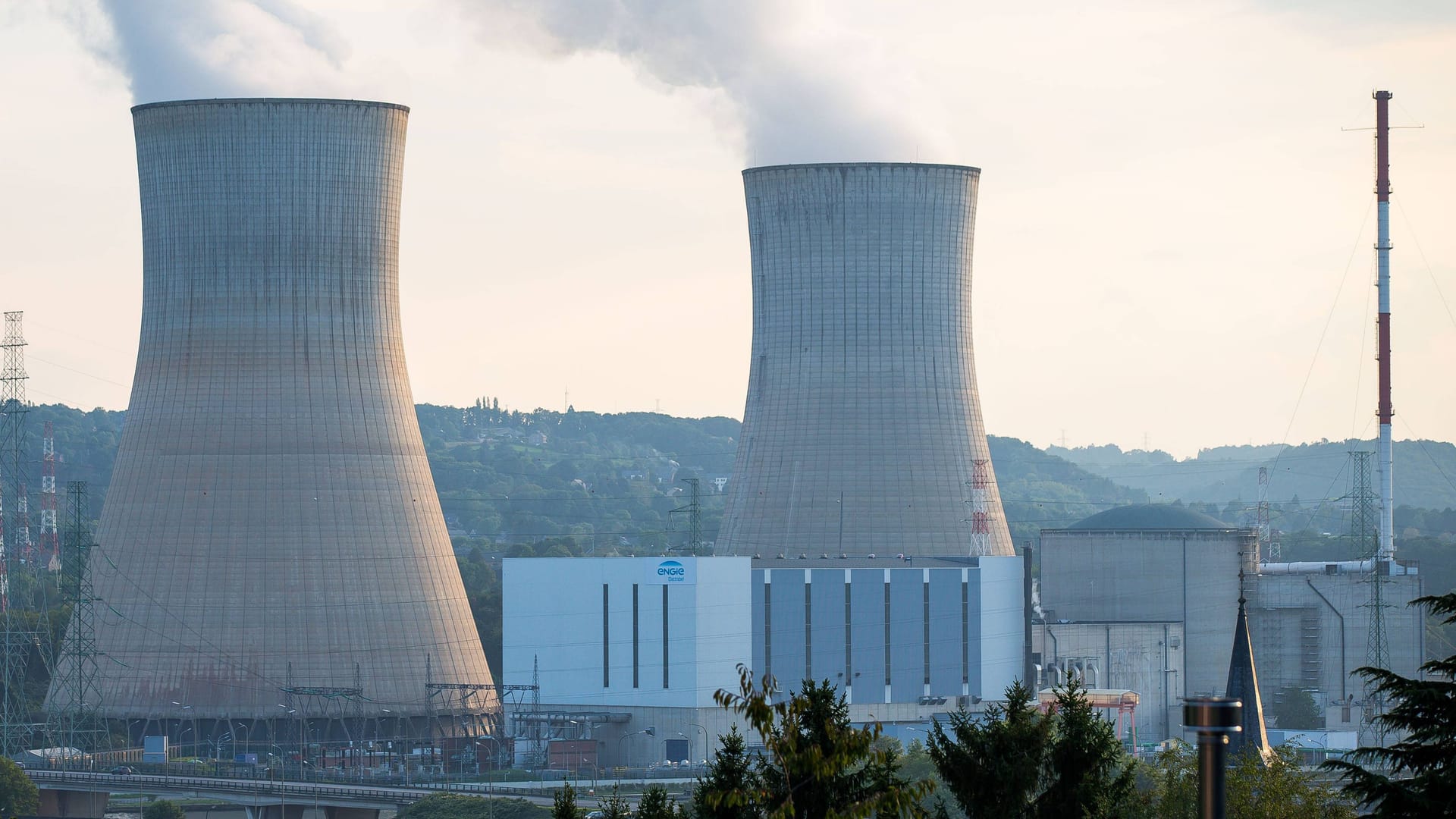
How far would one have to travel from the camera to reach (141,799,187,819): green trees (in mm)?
38156

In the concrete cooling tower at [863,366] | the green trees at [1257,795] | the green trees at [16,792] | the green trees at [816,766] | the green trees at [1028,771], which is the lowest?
the green trees at [16,792]

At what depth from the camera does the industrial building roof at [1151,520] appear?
6050 cm

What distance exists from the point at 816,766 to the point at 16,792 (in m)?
29.1

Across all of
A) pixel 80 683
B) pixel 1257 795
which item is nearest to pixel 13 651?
pixel 80 683

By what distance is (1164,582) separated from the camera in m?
53.2

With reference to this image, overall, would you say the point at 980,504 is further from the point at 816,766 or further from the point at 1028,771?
the point at 816,766

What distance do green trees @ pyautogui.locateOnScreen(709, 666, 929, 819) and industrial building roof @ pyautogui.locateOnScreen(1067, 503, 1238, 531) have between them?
46870 mm

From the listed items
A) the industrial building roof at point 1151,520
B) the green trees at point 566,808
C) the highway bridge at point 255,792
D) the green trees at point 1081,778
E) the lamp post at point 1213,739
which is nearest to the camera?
the lamp post at point 1213,739

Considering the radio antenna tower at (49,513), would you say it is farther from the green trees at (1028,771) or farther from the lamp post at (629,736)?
the green trees at (1028,771)

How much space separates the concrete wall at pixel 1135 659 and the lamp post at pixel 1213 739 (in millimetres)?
40446

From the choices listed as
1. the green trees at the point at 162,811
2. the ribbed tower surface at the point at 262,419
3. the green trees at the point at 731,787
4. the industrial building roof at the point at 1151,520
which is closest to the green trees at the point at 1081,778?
the green trees at the point at 731,787

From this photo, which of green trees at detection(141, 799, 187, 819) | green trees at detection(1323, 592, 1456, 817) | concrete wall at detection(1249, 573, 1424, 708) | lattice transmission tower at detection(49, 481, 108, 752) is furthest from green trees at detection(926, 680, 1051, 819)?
concrete wall at detection(1249, 573, 1424, 708)

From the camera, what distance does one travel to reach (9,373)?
58.2m

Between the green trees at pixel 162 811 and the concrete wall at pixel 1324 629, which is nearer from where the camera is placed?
the green trees at pixel 162 811
